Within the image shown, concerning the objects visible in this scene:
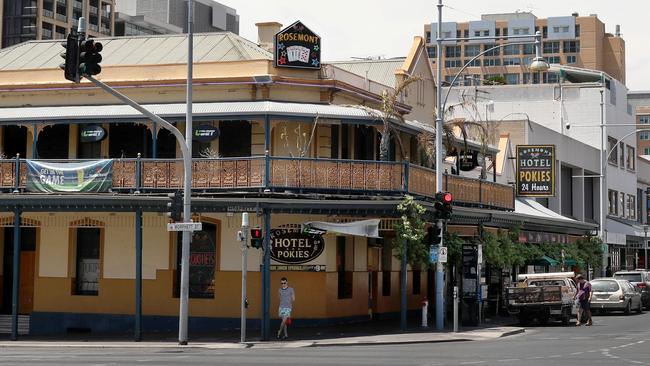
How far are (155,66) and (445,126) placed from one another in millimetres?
10562

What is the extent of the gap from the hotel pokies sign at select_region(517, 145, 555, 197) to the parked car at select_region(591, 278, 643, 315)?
9.14m

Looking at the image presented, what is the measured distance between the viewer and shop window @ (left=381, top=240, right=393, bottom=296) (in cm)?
3747

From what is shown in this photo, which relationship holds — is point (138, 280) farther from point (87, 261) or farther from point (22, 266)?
point (22, 266)

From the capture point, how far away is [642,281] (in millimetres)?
45750

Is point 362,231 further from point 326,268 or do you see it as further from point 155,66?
point 155,66

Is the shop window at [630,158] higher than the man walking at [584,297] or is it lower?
higher

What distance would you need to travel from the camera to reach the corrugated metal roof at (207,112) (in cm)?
3144

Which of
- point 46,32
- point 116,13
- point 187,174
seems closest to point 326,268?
point 187,174

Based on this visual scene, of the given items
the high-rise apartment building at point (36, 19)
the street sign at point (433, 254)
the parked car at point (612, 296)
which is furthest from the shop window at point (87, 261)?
the high-rise apartment building at point (36, 19)

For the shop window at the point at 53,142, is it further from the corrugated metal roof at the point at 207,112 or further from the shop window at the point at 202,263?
the shop window at the point at 202,263

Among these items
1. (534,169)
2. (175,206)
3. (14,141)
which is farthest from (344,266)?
(534,169)

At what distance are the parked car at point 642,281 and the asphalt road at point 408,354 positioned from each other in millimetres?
15413

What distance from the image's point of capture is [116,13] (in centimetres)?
12062

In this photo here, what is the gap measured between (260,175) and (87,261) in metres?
7.72
